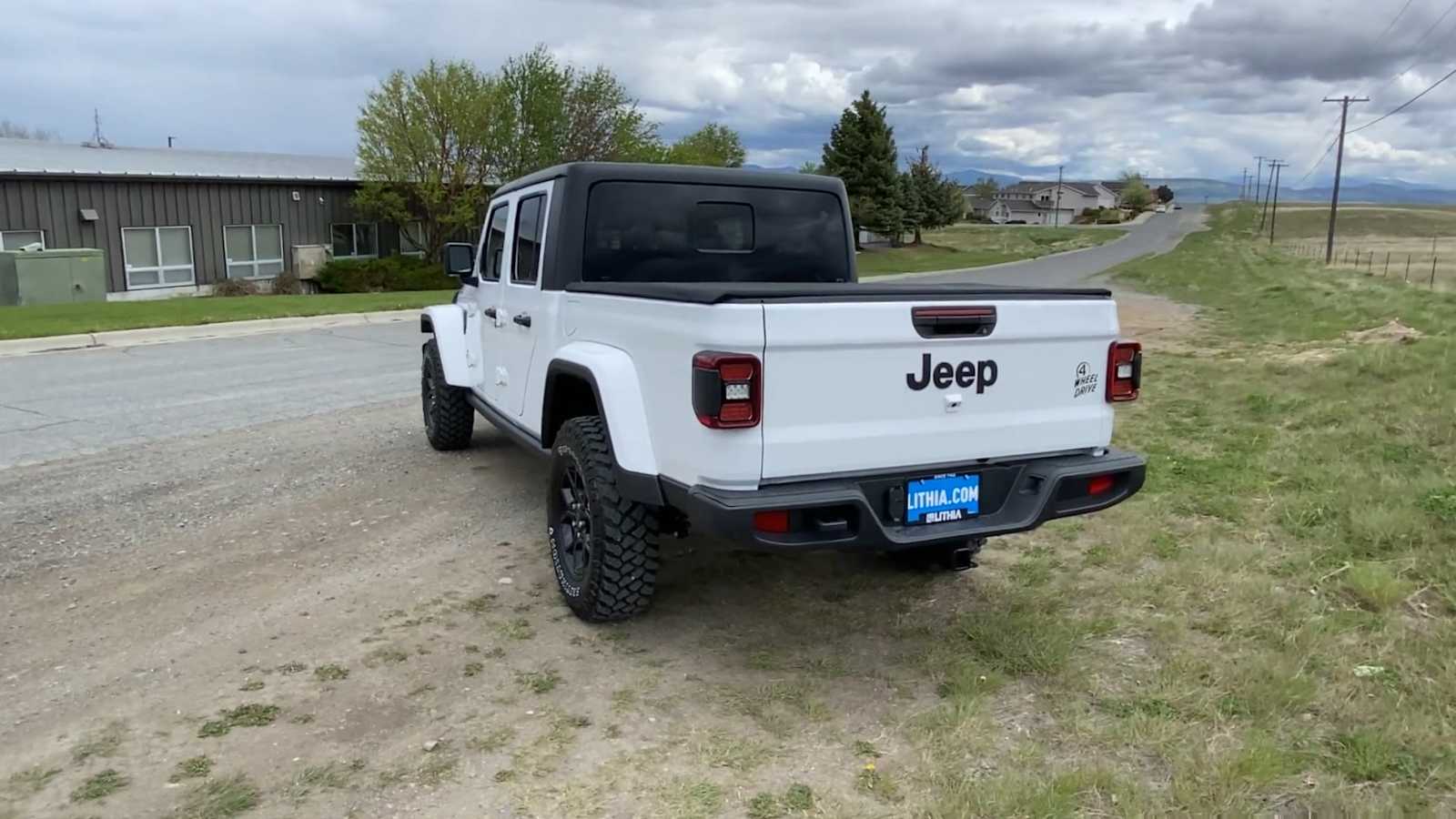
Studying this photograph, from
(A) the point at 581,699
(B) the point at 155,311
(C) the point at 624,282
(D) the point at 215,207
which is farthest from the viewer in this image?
(D) the point at 215,207

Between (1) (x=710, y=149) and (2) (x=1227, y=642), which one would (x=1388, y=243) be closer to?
(1) (x=710, y=149)

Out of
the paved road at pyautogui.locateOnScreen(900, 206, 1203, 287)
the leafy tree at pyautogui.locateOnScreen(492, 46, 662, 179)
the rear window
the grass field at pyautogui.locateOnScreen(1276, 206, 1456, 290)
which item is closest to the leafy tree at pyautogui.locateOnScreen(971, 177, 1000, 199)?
the grass field at pyautogui.locateOnScreen(1276, 206, 1456, 290)

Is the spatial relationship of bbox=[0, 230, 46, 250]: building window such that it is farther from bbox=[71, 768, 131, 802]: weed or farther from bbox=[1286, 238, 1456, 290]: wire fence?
bbox=[1286, 238, 1456, 290]: wire fence

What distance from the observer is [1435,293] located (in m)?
20.3

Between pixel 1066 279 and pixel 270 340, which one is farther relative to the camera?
pixel 1066 279

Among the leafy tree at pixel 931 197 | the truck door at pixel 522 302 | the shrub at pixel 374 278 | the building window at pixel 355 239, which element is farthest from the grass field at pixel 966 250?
the building window at pixel 355 239

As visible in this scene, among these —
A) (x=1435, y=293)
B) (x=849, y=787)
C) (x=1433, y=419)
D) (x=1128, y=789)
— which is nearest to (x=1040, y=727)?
(x=1128, y=789)

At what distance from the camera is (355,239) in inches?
1294

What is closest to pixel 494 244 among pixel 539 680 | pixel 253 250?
pixel 539 680

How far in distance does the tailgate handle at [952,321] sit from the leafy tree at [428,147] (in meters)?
30.4

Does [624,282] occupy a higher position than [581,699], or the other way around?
[624,282]

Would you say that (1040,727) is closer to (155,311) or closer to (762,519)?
(762,519)

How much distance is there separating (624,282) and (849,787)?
2792mm

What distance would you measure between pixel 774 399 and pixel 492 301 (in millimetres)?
2994
